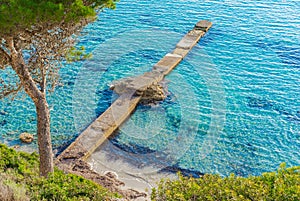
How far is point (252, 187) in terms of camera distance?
7539mm

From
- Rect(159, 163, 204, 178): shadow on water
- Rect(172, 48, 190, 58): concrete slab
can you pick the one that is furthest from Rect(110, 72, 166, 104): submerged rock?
Rect(159, 163, 204, 178): shadow on water

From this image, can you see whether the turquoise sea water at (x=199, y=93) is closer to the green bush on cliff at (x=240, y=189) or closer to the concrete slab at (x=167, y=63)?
the concrete slab at (x=167, y=63)

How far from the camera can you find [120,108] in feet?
53.8

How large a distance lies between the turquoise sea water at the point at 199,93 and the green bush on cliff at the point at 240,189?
505 cm

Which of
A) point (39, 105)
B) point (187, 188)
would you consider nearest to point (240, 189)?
point (187, 188)

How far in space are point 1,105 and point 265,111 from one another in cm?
1117

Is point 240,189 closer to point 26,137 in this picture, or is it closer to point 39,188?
point 39,188

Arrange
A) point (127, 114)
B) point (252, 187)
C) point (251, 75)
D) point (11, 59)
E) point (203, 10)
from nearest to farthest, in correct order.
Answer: point (252, 187) → point (11, 59) → point (127, 114) → point (251, 75) → point (203, 10)

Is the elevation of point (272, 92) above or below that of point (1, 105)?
below

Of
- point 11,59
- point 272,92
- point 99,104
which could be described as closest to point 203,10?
point 272,92

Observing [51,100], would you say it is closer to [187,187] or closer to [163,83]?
[163,83]

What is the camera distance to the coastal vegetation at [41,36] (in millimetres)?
7969

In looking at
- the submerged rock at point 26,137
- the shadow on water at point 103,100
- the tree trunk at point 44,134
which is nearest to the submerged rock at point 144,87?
the shadow on water at point 103,100

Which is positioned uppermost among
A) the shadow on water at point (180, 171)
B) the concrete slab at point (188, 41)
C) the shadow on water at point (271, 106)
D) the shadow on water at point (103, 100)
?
the concrete slab at point (188, 41)
